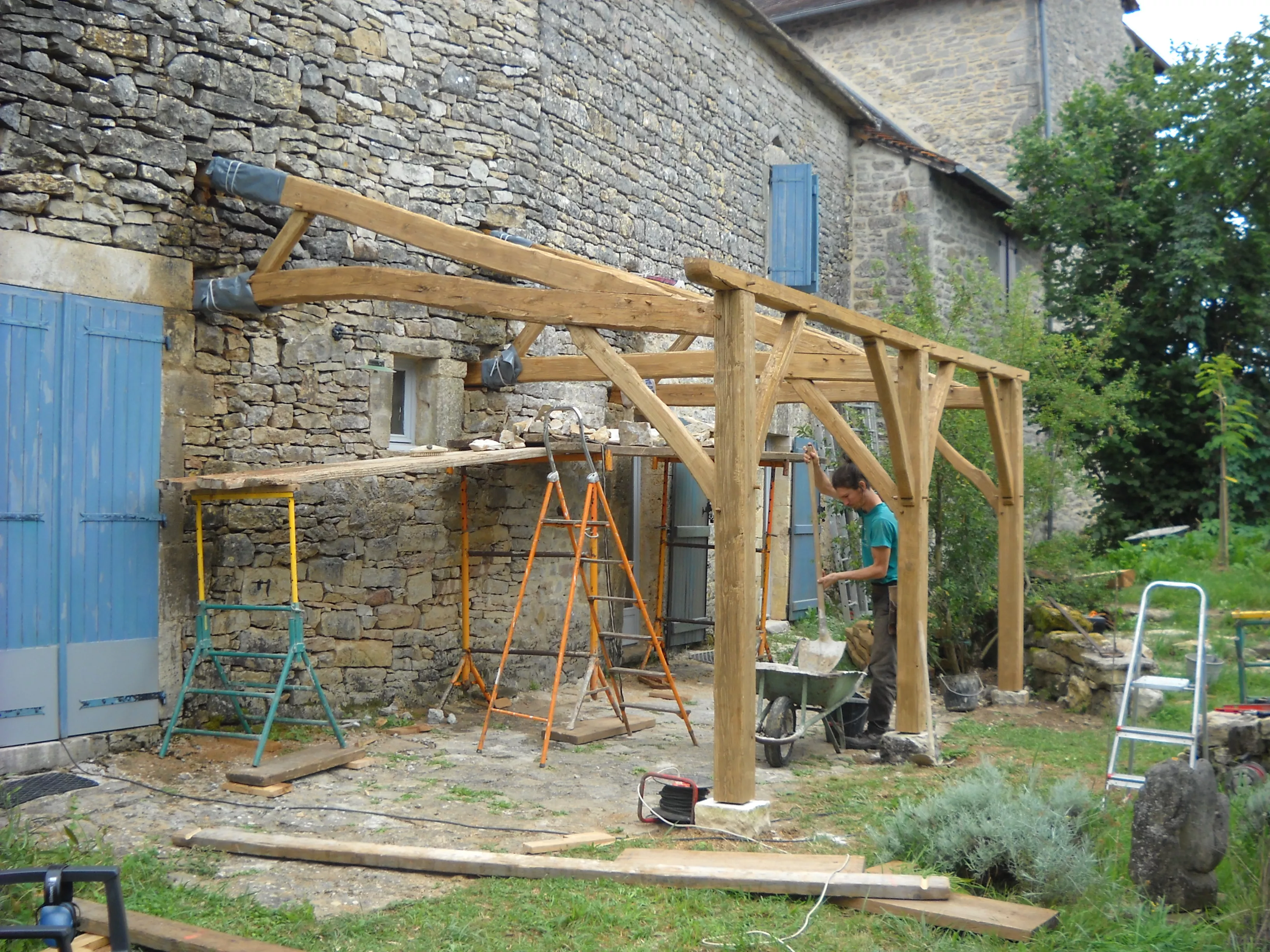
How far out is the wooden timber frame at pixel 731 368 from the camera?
4.84 meters

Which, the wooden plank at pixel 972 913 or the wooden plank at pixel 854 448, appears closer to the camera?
the wooden plank at pixel 972 913

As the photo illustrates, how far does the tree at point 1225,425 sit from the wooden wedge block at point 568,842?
31.9 ft

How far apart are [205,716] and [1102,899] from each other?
4958 mm

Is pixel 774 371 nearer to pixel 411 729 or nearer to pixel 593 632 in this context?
pixel 593 632

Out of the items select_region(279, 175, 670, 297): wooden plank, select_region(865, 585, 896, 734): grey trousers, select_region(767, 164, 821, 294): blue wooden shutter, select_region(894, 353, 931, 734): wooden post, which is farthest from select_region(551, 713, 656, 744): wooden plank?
select_region(767, 164, 821, 294): blue wooden shutter

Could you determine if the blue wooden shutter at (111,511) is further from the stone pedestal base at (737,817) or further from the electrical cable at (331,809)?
the stone pedestal base at (737,817)

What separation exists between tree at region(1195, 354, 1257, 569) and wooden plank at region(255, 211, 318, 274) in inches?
403

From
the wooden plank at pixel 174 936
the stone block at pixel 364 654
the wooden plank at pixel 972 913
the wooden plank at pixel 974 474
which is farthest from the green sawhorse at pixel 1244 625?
the stone block at pixel 364 654

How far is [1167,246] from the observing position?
14.3 meters

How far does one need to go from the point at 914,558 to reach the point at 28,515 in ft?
16.3

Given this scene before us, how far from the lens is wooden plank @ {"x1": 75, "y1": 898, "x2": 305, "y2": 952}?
341 centimetres

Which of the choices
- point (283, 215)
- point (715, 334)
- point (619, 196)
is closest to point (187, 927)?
point (715, 334)

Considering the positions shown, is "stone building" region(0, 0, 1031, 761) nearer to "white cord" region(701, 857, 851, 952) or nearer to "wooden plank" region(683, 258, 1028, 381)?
"wooden plank" region(683, 258, 1028, 381)

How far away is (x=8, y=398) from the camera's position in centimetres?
554
